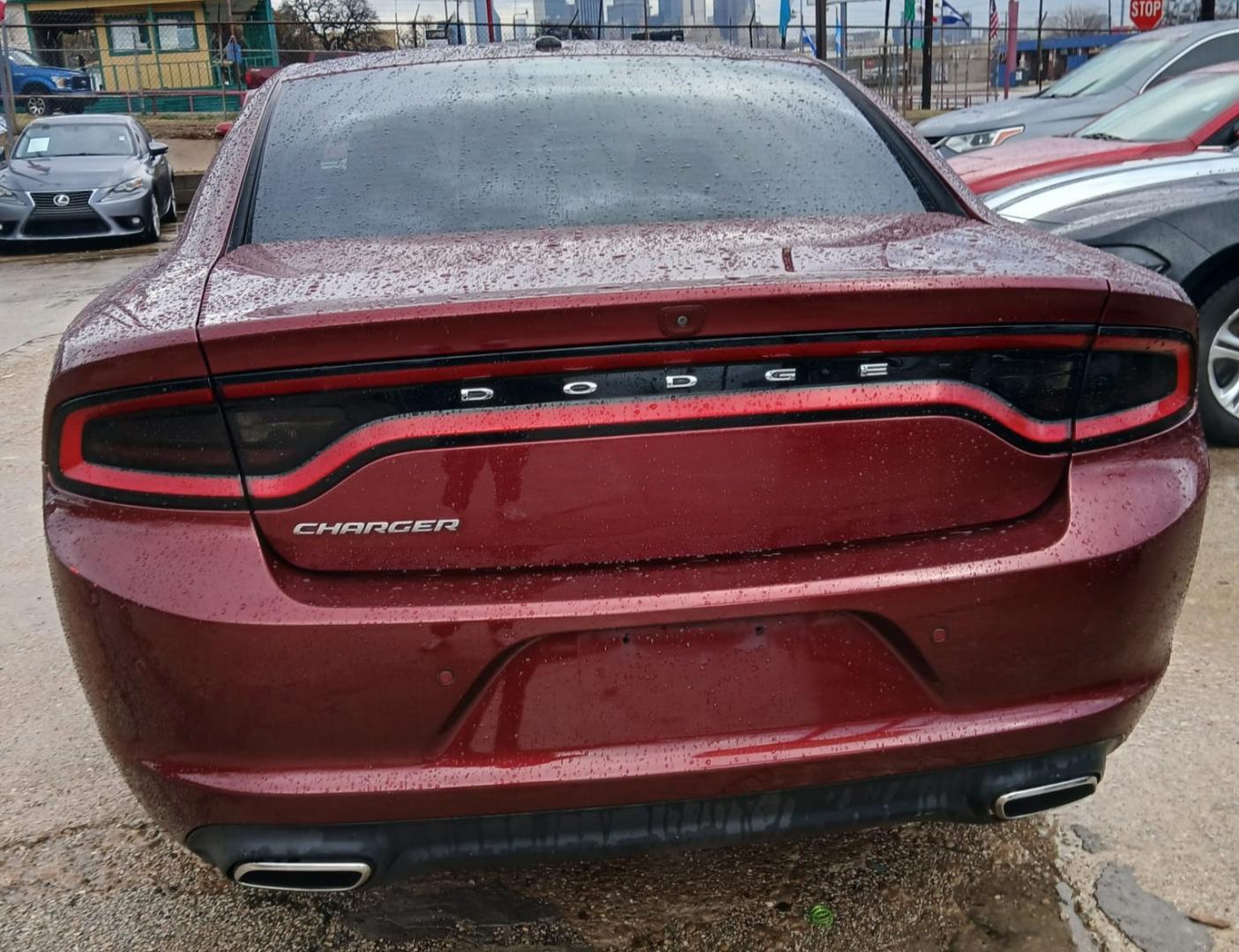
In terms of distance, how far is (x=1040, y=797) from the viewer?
1.88 m

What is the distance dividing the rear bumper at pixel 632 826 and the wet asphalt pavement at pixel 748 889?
19 cm

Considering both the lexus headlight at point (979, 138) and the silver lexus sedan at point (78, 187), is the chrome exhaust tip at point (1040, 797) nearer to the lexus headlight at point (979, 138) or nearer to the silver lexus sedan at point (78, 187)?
the lexus headlight at point (979, 138)

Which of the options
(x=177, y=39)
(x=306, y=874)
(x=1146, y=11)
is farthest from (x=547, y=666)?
(x=177, y=39)

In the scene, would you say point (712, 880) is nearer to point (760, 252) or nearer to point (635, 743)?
point (635, 743)

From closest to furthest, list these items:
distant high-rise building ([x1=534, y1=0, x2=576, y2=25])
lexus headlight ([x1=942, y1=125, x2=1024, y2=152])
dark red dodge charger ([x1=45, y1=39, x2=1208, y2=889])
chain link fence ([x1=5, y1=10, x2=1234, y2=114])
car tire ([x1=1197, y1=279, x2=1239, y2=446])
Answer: dark red dodge charger ([x1=45, y1=39, x2=1208, y2=889])
car tire ([x1=1197, y1=279, x2=1239, y2=446])
lexus headlight ([x1=942, y1=125, x2=1024, y2=152])
chain link fence ([x1=5, y1=10, x2=1234, y2=114])
distant high-rise building ([x1=534, y1=0, x2=576, y2=25])

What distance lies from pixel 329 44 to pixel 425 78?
1845 inches

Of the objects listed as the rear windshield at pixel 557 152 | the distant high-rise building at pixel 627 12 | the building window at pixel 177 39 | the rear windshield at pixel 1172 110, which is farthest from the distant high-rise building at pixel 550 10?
the rear windshield at pixel 557 152

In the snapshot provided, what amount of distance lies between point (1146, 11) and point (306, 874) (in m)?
20.9

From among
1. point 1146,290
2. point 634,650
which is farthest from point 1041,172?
point 634,650

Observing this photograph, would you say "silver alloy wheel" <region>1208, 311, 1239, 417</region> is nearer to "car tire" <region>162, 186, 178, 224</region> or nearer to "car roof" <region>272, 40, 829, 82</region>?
"car roof" <region>272, 40, 829, 82</region>

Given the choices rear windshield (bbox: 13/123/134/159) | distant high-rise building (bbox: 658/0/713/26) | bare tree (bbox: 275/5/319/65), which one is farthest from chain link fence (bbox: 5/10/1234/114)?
rear windshield (bbox: 13/123/134/159)

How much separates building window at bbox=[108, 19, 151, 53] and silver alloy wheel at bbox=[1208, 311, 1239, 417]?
34.8m

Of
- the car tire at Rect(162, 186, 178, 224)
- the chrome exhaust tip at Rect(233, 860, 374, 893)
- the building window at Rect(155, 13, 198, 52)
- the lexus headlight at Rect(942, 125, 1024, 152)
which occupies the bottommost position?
the car tire at Rect(162, 186, 178, 224)

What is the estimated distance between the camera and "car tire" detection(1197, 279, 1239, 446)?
15.4 ft
